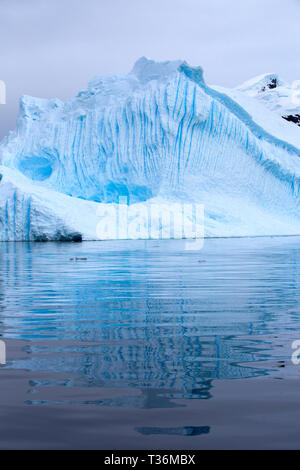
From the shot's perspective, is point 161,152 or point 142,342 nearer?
point 142,342

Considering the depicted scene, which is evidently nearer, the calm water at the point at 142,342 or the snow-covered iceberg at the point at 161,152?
the calm water at the point at 142,342

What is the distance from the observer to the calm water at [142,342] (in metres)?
2.56

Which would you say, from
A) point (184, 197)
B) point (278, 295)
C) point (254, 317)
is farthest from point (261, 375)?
point (184, 197)

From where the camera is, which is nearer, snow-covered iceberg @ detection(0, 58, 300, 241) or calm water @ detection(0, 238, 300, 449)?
calm water @ detection(0, 238, 300, 449)

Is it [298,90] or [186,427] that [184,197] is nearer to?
[298,90]

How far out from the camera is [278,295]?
20.0 ft

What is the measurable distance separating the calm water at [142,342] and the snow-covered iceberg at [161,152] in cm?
1830

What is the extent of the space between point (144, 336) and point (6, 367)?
3.42 feet

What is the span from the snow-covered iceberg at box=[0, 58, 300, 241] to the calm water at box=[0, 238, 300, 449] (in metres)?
18.3

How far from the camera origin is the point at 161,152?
88.7 feet

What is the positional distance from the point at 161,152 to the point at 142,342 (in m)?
23.6

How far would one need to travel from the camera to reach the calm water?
256 centimetres

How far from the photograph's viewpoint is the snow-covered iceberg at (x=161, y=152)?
2684cm

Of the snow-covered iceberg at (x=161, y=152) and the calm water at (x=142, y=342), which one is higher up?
the snow-covered iceberg at (x=161, y=152)
